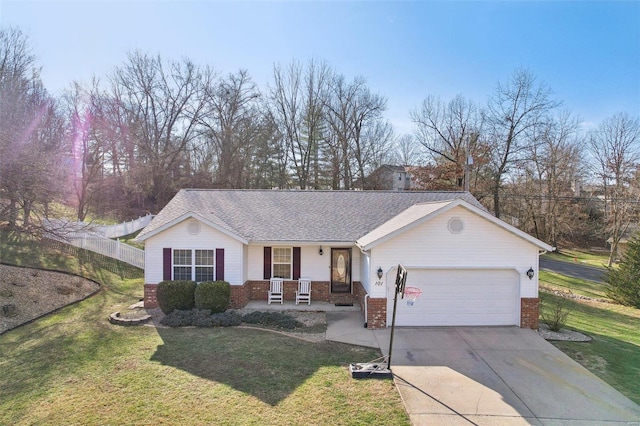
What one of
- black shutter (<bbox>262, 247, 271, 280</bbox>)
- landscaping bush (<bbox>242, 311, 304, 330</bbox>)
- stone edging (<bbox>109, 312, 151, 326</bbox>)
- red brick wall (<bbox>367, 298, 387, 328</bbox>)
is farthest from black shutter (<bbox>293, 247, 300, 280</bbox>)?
stone edging (<bbox>109, 312, 151, 326</bbox>)

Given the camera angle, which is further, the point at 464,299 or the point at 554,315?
the point at 554,315

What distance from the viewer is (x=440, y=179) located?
33.6 metres

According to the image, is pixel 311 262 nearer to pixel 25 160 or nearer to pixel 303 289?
pixel 303 289

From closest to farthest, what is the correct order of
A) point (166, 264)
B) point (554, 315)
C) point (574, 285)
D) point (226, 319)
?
point (226, 319)
point (554, 315)
point (166, 264)
point (574, 285)

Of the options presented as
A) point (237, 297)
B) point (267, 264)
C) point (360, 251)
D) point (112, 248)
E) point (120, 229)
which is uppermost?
point (120, 229)

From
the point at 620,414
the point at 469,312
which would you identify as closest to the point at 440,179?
the point at 469,312

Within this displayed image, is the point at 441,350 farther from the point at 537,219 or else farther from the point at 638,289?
the point at 537,219

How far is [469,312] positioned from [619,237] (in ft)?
97.4

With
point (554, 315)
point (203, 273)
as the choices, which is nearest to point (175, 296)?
point (203, 273)

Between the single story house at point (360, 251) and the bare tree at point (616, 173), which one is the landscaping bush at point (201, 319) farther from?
the bare tree at point (616, 173)

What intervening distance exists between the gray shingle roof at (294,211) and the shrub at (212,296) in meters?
2.06

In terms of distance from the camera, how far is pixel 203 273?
13.5 meters

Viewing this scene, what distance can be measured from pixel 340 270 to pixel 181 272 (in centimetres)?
614

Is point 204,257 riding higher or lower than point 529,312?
higher
